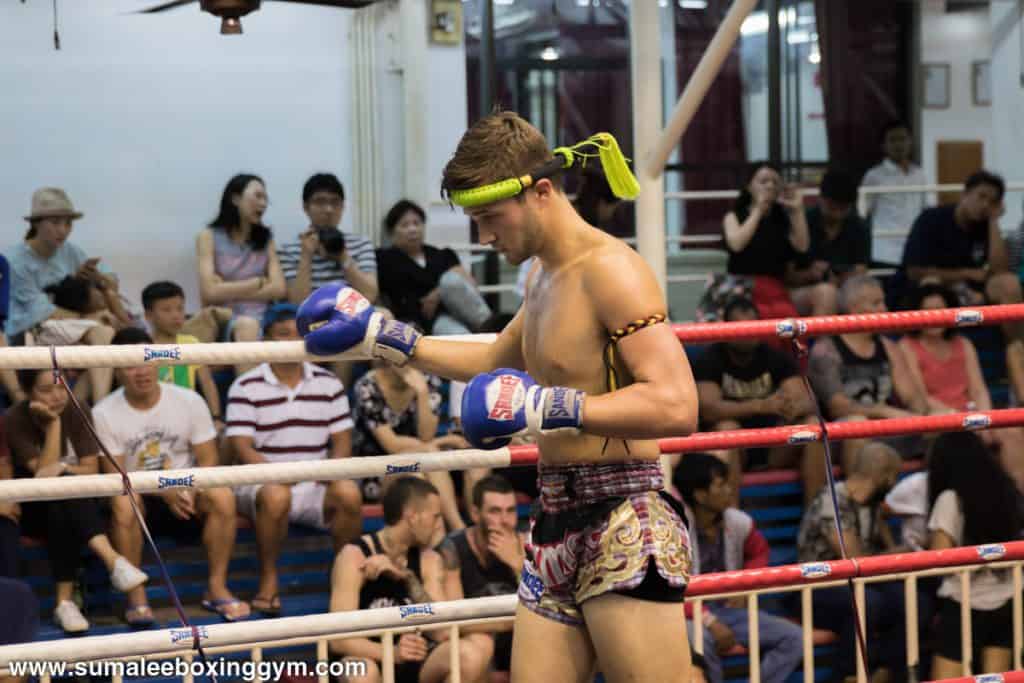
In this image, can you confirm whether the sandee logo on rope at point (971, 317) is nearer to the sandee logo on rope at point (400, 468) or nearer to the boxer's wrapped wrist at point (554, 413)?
the boxer's wrapped wrist at point (554, 413)

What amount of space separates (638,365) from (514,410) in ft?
0.67

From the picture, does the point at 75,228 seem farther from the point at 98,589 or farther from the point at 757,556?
the point at 757,556

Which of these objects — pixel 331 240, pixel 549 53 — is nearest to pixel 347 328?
pixel 331 240

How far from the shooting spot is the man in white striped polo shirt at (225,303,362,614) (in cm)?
427

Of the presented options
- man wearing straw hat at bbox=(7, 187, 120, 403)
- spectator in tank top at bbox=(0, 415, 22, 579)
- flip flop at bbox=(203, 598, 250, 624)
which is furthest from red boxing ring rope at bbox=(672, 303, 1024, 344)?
man wearing straw hat at bbox=(7, 187, 120, 403)

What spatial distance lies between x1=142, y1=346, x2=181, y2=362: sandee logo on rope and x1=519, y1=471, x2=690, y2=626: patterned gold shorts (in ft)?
2.04

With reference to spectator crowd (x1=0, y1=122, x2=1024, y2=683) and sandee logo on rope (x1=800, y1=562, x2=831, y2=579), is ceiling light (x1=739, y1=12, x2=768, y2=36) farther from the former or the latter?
sandee logo on rope (x1=800, y1=562, x2=831, y2=579)

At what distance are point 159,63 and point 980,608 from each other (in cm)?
493

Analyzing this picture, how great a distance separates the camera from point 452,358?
2346mm

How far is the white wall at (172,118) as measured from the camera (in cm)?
684

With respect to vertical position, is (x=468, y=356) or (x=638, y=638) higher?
(x=468, y=356)

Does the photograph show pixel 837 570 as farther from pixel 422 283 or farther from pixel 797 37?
pixel 797 37

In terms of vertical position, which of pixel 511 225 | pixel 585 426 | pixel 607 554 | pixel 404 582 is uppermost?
pixel 511 225

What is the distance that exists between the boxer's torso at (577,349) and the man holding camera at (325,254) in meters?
3.38
